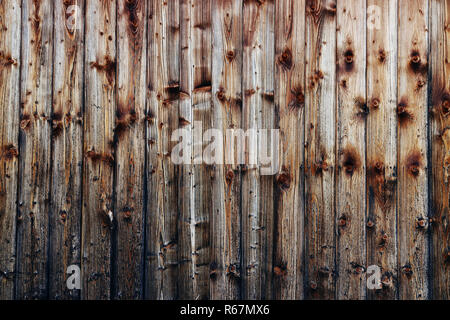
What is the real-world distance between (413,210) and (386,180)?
20cm

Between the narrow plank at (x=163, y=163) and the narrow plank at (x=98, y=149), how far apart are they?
209mm

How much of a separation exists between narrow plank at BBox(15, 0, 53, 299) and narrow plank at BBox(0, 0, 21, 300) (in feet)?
0.11

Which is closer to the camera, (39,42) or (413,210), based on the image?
(413,210)

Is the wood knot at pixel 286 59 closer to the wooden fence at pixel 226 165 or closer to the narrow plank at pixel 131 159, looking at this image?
the wooden fence at pixel 226 165

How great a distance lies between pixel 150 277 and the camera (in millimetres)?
1657

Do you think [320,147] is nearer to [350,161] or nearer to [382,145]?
[350,161]

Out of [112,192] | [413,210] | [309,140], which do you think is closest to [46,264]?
[112,192]

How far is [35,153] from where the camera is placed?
169 centimetres

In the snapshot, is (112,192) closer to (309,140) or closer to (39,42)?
(39,42)

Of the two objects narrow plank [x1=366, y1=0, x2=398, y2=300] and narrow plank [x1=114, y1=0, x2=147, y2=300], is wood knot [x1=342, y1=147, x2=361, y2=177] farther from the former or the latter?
narrow plank [x1=114, y1=0, x2=147, y2=300]

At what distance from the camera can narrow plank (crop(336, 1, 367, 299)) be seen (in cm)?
161

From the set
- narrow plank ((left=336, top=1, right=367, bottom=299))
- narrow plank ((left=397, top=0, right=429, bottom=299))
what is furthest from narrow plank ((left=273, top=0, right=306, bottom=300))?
narrow plank ((left=397, top=0, right=429, bottom=299))

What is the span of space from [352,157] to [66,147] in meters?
1.47
